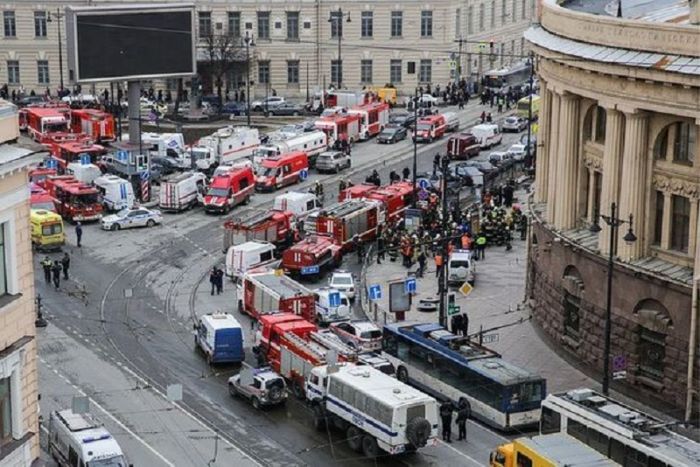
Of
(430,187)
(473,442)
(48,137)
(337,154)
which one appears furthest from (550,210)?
(48,137)

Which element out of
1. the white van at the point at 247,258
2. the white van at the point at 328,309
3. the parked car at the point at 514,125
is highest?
the parked car at the point at 514,125

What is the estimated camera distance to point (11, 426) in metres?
36.0

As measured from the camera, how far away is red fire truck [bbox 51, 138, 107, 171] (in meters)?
101

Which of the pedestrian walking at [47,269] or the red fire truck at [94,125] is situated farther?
the red fire truck at [94,125]

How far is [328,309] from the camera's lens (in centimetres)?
6812

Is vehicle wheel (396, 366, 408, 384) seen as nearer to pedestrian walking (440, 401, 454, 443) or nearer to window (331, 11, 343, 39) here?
pedestrian walking (440, 401, 454, 443)

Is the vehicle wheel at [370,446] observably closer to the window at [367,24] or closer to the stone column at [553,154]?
the stone column at [553,154]

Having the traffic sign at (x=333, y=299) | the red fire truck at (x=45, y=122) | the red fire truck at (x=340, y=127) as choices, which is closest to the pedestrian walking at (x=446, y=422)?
the traffic sign at (x=333, y=299)

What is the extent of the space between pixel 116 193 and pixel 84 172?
4.81 m

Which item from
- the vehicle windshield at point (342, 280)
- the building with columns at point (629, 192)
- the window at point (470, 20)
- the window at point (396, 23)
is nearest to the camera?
the building with columns at point (629, 192)

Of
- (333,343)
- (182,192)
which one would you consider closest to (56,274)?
(182,192)

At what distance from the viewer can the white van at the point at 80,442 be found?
4866 centimetres

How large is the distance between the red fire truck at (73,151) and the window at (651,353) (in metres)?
51.2

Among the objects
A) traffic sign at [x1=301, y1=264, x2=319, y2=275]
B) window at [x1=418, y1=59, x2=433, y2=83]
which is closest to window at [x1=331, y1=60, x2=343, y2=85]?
window at [x1=418, y1=59, x2=433, y2=83]
